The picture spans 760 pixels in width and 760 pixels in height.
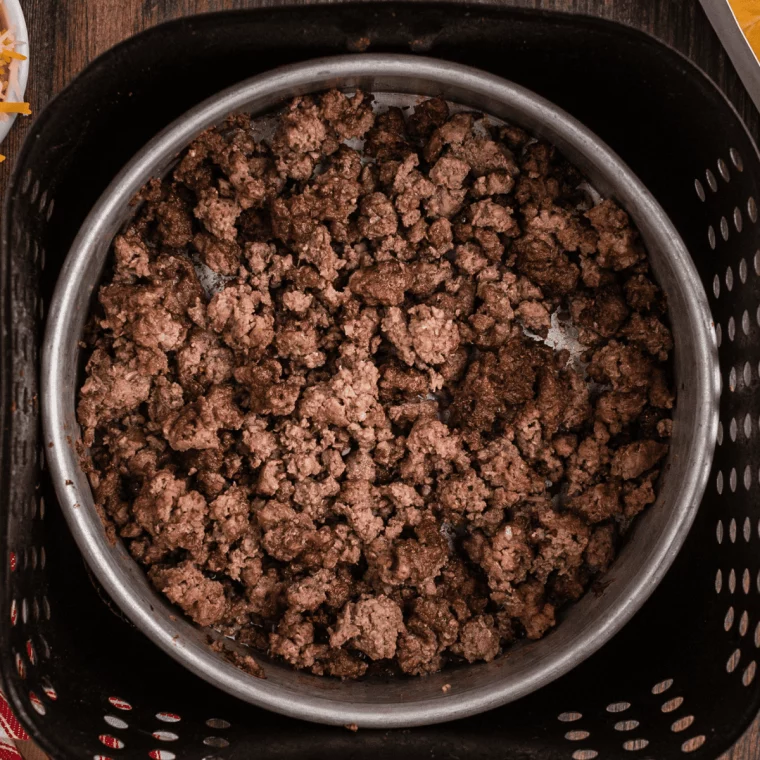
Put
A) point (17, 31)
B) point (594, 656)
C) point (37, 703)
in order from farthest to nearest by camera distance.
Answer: point (594, 656) < point (17, 31) < point (37, 703)

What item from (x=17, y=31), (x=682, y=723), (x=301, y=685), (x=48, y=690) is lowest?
(x=682, y=723)

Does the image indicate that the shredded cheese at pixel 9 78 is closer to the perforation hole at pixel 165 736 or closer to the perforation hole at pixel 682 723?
the perforation hole at pixel 165 736

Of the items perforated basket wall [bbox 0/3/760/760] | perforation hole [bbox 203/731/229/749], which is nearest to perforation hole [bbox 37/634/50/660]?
perforated basket wall [bbox 0/3/760/760]

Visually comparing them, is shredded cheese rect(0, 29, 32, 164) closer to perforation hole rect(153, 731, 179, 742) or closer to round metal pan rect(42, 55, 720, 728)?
round metal pan rect(42, 55, 720, 728)

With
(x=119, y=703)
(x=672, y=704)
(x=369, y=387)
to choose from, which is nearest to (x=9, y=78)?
(x=369, y=387)

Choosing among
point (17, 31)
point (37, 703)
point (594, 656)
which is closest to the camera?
point (37, 703)

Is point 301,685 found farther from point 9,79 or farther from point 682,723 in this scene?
point 9,79

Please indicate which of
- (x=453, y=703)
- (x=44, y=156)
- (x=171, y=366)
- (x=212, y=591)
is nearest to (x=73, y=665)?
(x=212, y=591)

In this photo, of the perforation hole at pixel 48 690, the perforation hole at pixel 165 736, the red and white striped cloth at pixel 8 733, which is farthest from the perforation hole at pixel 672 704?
the red and white striped cloth at pixel 8 733
